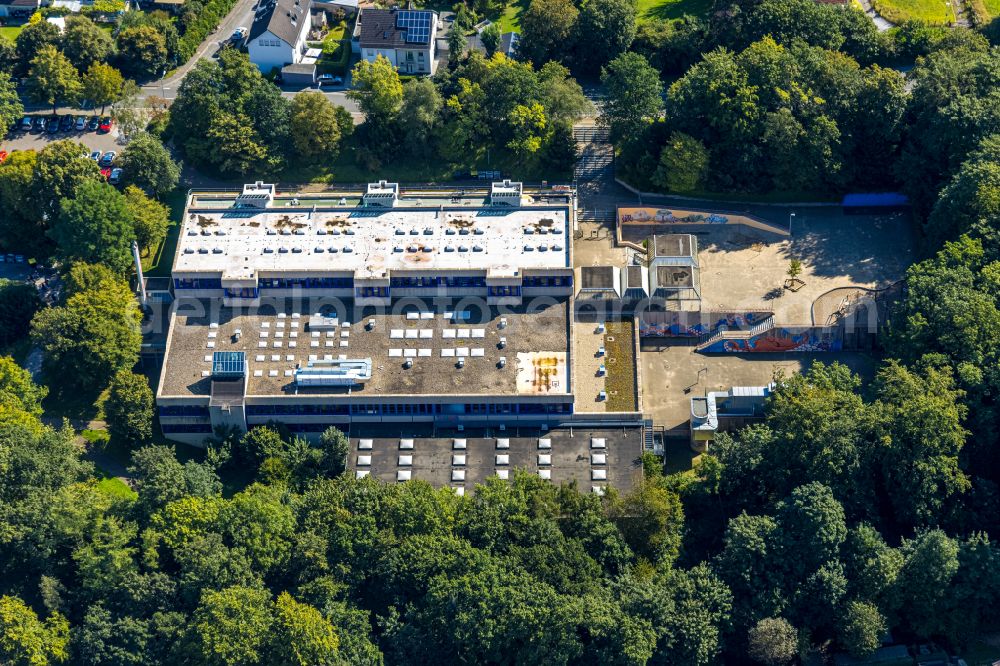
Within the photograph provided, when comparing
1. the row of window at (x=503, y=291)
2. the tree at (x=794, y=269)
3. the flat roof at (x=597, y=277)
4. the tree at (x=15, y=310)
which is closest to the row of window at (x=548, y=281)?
the row of window at (x=503, y=291)

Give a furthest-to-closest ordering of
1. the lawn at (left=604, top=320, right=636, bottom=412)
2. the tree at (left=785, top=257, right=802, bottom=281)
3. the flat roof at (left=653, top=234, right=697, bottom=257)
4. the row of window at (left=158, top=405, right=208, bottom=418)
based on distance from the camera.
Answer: the tree at (left=785, top=257, right=802, bottom=281), the flat roof at (left=653, top=234, right=697, bottom=257), the lawn at (left=604, top=320, right=636, bottom=412), the row of window at (left=158, top=405, right=208, bottom=418)

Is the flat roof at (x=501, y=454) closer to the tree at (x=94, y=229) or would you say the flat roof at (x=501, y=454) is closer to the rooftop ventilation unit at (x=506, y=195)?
the rooftop ventilation unit at (x=506, y=195)

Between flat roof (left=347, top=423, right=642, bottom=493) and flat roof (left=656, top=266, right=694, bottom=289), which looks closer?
flat roof (left=347, top=423, right=642, bottom=493)

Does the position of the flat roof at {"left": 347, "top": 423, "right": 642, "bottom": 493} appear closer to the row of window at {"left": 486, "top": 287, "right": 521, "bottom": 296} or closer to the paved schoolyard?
the paved schoolyard

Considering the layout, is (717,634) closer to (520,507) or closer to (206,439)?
(520,507)

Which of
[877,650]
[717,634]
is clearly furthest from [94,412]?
[877,650]

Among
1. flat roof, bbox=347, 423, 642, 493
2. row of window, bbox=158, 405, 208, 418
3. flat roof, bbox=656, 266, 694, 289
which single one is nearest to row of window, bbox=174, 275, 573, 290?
flat roof, bbox=656, 266, 694, 289
